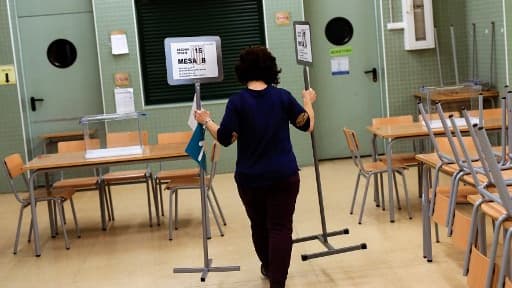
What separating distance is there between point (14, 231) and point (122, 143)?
1.29 m

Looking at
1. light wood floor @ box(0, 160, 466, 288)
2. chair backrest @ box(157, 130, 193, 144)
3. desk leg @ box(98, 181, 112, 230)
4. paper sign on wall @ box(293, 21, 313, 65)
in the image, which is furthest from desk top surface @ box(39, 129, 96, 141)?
paper sign on wall @ box(293, 21, 313, 65)

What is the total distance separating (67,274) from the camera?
5191mm

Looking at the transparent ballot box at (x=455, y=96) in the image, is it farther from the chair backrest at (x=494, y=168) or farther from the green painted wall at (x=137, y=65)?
the chair backrest at (x=494, y=168)

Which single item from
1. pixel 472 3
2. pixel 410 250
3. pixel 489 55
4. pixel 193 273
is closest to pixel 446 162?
pixel 410 250

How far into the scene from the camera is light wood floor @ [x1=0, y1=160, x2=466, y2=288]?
182 inches

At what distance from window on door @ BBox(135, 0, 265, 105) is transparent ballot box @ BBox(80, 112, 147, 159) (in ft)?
1.47

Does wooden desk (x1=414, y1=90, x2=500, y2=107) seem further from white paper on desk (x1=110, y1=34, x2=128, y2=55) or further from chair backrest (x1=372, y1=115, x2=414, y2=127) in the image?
white paper on desk (x1=110, y1=34, x2=128, y2=55)

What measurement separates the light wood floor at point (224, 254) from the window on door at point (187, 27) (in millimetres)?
1933

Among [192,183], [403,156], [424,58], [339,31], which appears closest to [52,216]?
[192,183]

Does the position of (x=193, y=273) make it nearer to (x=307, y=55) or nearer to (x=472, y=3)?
(x=307, y=55)

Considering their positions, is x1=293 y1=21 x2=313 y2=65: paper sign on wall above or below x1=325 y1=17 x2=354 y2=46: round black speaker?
below

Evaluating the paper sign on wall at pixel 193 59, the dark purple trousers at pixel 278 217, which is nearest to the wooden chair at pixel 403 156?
the paper sign on wall at pixel 193 59

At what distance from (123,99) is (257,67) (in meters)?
4.72

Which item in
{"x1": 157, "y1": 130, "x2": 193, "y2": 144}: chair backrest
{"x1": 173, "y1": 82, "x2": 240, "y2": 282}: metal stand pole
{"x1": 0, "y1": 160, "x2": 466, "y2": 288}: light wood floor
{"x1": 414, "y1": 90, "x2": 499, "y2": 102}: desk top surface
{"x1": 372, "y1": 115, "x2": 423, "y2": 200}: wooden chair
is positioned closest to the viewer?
{"x1": 0, "y1": 160, "x2": 466, "y2": 288}: light wood floor
